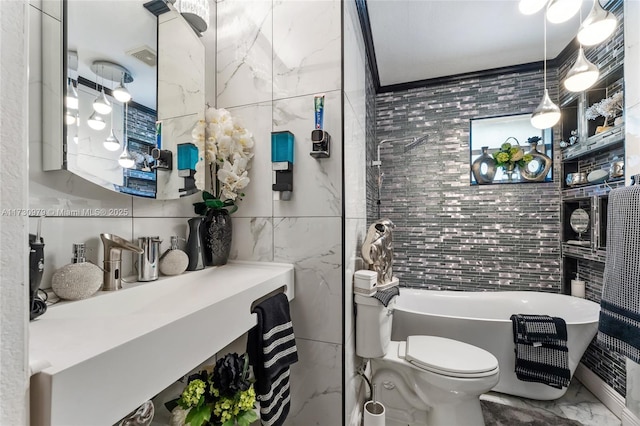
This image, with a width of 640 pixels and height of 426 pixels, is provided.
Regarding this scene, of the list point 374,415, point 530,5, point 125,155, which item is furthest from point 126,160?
point 530,5

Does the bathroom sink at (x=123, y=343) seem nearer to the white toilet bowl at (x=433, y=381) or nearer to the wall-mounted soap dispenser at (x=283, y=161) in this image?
the wall-mounted soap dispenser at (x=283, y=161)

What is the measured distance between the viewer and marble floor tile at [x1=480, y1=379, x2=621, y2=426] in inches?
71.4

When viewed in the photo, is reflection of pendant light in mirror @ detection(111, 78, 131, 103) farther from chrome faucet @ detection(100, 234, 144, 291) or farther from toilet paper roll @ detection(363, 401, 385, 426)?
toilet paper roll @ detection(363, 401, 385, 426)

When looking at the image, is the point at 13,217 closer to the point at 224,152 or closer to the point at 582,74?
the point at 224,152

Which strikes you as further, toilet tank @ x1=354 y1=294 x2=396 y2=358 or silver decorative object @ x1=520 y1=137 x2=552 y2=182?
silver decorative object @ x1=520 y1=137 x2=552 y2=182

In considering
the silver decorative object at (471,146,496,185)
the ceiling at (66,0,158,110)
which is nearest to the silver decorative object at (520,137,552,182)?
the silver decorative object at (471,146,496,185)

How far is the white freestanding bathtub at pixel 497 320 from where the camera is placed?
6.38 feet

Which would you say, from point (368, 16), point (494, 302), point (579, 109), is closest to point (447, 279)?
point (494, 302)

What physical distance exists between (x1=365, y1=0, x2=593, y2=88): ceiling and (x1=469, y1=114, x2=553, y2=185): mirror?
57 cm

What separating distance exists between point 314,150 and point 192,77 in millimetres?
720

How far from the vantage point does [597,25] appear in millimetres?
1350

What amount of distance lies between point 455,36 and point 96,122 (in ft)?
8.69

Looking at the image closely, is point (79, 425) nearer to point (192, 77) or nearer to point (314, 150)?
point (314, 150)

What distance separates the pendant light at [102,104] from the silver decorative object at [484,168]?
304 cm
